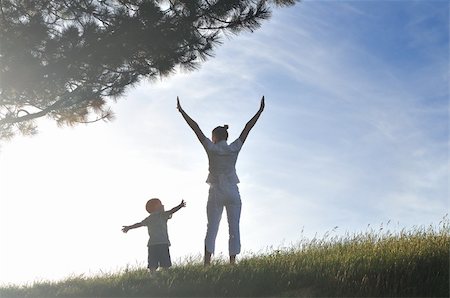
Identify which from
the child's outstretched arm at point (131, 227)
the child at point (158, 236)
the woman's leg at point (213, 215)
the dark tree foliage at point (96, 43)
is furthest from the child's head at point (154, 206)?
the dark tree foliage at point (96, 43)

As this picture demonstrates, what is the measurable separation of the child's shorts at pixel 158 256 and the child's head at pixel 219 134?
182 cm

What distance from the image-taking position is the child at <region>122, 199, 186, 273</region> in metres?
9.80

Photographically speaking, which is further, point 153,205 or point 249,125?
point 153,205

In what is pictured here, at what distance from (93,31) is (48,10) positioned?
4.04 ft

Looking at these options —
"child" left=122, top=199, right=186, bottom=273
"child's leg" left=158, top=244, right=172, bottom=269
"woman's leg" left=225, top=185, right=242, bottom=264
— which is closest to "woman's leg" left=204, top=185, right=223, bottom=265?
"woman's leg" left=225, top=185, right=242, bottom=264

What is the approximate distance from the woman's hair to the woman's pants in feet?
2.23

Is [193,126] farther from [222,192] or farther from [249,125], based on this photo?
[222,192]

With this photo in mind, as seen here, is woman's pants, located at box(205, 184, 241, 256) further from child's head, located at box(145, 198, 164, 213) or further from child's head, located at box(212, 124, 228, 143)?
child's head, located at box(145, 198, 164, 213)

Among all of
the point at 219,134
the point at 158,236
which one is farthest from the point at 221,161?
the point at 158,236

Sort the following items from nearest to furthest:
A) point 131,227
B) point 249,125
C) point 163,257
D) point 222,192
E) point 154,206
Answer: point 222,192 → point 249,125 → point 163,257 → point 154,206 → point 131,227

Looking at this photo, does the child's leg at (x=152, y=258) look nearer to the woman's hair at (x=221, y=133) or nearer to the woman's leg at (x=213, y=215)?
the woman's leg at (x=213, y=215)

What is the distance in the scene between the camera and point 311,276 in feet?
26.3

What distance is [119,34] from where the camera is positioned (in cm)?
1252

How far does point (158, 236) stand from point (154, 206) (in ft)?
1.45
